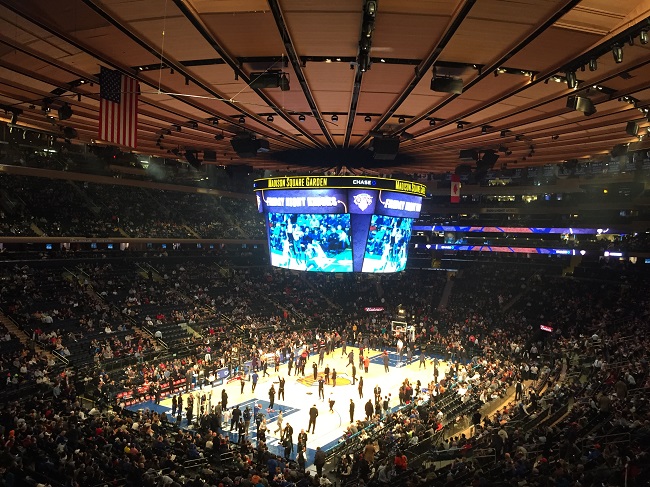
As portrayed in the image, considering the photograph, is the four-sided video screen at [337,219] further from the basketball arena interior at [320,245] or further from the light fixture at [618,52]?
the light fixture at [618,52]

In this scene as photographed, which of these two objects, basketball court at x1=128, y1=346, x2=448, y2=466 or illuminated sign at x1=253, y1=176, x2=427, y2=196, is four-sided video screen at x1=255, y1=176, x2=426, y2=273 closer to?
illuminated sign at x1=253, y1=176, x2=427, y2=196

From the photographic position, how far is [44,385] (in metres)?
18.1

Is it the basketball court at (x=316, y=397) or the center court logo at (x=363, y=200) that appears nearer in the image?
the center court logo at (x=363, y=200)

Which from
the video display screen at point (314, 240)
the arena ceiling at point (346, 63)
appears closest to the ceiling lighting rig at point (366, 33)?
the arena ceiling at point (346, 63)

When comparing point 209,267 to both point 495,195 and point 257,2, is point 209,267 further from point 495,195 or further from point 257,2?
point 257,2

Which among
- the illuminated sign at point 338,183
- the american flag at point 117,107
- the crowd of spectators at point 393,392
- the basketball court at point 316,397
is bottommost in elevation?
the basketball court at point 316,397

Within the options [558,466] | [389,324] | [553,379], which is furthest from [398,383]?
[558,466]

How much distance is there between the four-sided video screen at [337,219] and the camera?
17.4 metres

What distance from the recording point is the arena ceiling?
658 cm

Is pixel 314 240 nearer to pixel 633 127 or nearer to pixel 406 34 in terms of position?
pixel 633 127

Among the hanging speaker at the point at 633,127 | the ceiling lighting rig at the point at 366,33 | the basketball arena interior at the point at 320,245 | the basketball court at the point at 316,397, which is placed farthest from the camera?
the basketball court at the point at 316,397

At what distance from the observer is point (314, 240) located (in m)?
18.6

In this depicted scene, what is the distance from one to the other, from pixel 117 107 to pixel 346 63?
4.67 m

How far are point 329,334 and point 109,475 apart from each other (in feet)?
65.5
